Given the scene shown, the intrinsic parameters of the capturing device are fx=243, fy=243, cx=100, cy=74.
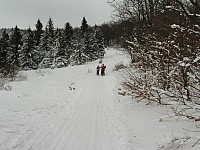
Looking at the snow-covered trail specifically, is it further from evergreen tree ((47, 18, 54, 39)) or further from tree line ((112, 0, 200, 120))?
evergreen tree ((47, 18, 54, 39))

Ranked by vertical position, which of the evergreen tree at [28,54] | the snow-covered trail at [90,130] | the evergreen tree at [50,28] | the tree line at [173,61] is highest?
the evergreen tree at [50,28]

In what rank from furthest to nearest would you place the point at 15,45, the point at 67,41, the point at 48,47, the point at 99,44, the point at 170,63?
the point at 99,44
the point at 67,41
the point at 15,45
the point at 48,47
the point at 170,63

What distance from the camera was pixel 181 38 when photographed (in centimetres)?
681

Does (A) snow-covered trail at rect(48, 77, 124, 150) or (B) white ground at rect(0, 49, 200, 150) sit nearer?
(B) white ground at rect(0, 49, 200, 150)

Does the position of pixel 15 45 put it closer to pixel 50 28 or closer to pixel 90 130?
pixel 50 28

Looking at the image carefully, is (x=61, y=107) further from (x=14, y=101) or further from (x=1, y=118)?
(x=1, y=118)

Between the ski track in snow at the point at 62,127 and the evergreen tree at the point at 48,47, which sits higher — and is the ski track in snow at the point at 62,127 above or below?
below

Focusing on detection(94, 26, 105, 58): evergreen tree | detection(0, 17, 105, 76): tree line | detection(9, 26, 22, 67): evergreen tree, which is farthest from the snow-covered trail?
detection(94, 26, 105, 58): evergreen tree

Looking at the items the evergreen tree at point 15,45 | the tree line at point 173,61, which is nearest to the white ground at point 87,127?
the tree line at point 173,61

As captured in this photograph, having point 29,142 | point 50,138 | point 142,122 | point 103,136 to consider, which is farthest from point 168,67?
point 29,142

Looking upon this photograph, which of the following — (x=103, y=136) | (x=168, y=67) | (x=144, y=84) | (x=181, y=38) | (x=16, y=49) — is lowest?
(x=103, y=136)

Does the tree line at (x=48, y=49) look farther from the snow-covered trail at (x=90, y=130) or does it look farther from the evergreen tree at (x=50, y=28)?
the snow-covered trail at (x=90, y=130)

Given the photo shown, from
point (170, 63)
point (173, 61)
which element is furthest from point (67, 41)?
point (173, 61)

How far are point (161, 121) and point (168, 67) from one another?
1904 mm
